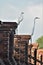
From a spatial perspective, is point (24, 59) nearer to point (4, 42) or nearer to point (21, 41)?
point (21, 41)

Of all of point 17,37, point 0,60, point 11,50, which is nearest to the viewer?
point 0,60

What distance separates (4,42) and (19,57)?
374 cm

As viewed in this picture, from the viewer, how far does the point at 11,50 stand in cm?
1164

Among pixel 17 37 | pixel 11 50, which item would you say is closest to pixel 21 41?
pixel 17 37

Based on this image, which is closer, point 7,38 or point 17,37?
point 7,38

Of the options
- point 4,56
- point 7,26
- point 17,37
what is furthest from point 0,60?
point 17,37

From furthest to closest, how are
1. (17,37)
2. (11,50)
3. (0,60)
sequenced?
1. (17,37)
2. (11,50)
3. (0,60)

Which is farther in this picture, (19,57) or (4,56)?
(19,57)

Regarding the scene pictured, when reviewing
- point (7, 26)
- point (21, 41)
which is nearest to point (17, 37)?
point (21, 41)

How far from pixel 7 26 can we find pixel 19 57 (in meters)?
3.98

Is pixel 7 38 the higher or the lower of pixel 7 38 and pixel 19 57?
the higher

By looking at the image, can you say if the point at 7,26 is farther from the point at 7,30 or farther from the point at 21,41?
the point at 21,41

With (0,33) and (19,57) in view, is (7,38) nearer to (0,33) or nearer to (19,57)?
(0,33)

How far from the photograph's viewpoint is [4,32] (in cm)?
1094
